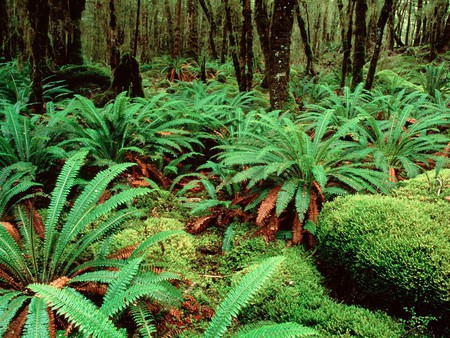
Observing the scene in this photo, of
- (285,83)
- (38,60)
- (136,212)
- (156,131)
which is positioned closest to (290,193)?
(136,212)

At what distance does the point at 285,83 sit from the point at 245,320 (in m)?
4.26

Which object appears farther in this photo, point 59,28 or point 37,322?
point 59,28

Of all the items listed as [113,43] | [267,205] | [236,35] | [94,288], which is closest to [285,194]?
[267,205]

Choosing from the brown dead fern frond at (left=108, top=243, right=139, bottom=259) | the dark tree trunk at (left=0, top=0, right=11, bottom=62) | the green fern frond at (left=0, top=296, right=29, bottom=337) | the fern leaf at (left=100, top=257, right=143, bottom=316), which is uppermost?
the dark tree trunk at (left=0, top=0, right=11, bottom=62)

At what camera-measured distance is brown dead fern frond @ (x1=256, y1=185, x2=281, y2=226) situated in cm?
279

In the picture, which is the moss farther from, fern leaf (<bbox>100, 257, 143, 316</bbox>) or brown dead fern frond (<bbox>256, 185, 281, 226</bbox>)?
brown dead fern frond (<bbox>256, 185, 281, 226</bbox>)

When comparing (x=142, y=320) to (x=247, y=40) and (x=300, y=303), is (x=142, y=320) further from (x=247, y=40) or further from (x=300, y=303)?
(x=247, y=40)

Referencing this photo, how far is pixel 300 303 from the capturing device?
6.98 ft

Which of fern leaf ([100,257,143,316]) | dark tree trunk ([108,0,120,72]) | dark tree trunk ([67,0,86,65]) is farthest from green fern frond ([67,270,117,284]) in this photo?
dark tree trunk ([67,0,86,65])

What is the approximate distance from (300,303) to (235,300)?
2.73ft

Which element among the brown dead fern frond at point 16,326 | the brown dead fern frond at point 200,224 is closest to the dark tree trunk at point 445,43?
the brown dead fern frond at point 200,224

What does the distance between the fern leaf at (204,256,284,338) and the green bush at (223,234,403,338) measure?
61cm

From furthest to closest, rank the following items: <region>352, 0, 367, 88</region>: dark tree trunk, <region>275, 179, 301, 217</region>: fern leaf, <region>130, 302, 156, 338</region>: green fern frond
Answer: <region>352, 0, 367, 88</region>: dark tree trunk < <region>275, 179, 301, 217</region>: fern leaf < <region>130, 302, 156, 338</region>: green fern frond

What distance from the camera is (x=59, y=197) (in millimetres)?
2266
